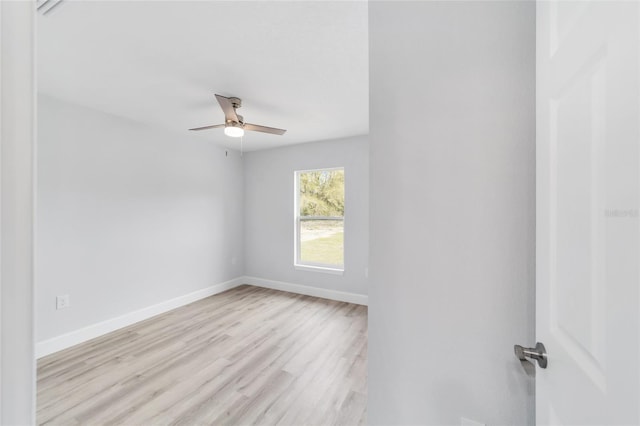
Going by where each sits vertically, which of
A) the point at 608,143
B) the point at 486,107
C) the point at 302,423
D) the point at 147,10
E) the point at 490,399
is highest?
the point at 147,10

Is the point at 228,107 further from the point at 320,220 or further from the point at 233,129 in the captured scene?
the point at 320,220

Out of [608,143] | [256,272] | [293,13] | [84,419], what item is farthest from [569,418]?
[256,272]

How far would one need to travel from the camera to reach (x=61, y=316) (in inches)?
101

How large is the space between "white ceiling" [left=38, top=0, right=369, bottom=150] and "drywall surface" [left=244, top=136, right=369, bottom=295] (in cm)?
106

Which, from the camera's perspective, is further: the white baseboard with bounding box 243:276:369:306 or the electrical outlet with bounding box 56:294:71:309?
the white baseboard with bounding box 243:276:369:306

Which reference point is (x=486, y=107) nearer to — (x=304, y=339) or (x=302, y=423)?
(x=302, y=423)

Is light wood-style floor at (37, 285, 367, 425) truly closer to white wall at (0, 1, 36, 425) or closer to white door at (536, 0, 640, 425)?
white door at (536, 0, 640, 425)

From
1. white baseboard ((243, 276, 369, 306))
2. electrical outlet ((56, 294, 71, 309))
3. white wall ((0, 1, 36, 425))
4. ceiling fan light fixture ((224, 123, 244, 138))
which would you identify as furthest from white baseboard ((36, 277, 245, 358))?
white wall ((0, 1, 36, 425))

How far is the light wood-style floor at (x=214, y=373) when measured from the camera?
176cm

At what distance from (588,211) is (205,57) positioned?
2177mm

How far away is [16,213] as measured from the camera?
29 centimetres

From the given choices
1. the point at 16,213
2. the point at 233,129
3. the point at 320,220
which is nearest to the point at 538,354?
the point at 16,213

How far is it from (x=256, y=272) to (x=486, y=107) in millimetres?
4356

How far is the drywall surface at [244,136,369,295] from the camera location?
3.85m
